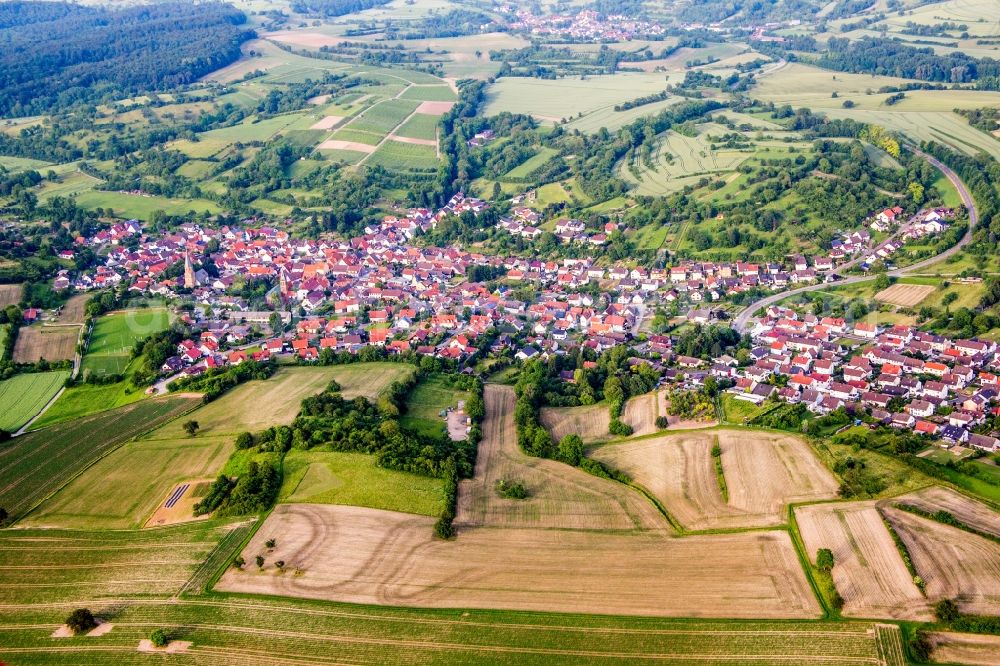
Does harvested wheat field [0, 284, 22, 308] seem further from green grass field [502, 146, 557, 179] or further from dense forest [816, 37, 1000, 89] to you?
dense forest [816, 37, 1000, 89]

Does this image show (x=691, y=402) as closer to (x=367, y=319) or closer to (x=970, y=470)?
(x=970, y=470)

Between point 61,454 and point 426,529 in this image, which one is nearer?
point 426,529

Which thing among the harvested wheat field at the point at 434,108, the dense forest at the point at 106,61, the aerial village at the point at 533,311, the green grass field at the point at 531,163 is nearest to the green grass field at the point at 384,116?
the harvested wheat field at the point at 434,108

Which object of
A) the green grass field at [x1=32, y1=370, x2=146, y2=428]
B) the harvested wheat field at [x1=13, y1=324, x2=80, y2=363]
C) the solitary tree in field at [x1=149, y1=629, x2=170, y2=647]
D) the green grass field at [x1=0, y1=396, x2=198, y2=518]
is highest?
the solitary tree in field at [x1=149, y1=629, x2=170, y2=647]

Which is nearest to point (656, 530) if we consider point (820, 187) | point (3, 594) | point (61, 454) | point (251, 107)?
point (3, 594)

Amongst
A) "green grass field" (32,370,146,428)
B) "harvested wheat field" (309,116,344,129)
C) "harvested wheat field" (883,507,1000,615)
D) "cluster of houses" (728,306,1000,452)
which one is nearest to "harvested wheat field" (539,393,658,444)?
"cluster of houses" (728,306,1000,452)
